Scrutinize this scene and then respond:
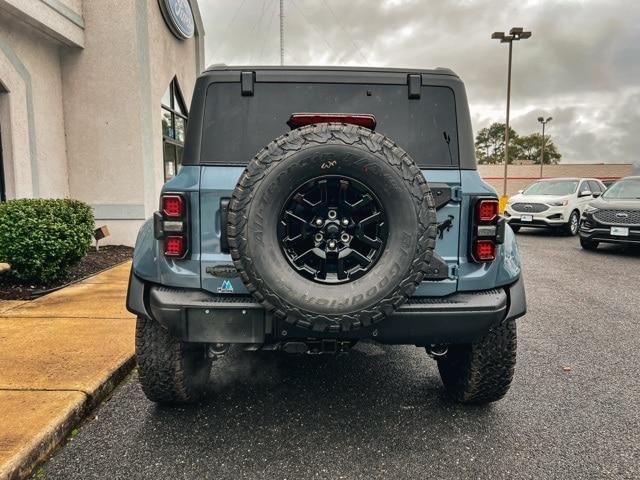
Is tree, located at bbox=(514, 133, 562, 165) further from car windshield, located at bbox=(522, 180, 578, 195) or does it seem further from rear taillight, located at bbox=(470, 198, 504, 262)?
rear taillight, located at bbox=(470, 198, 504, 262)

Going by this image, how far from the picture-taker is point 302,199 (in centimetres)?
213

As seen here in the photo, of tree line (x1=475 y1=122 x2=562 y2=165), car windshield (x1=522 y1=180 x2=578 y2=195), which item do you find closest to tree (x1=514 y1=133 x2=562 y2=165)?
tree line (x1=475 y1=122 x2=562 y2=165)

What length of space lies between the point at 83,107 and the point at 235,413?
7.35 metres

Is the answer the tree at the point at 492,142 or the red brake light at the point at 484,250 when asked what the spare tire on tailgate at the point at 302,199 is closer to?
the red brake light at the point at 484,250

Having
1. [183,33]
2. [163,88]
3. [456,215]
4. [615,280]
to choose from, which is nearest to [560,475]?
[456,215]

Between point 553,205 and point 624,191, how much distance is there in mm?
2825

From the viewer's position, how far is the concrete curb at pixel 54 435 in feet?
6.79

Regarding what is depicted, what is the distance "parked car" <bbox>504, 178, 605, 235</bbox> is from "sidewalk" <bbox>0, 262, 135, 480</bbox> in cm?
1142

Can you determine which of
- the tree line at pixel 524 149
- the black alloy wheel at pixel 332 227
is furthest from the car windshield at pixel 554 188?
the tree line at pixel 524 149

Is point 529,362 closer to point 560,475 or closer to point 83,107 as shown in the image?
point 560,475

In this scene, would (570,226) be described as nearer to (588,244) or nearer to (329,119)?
(588,244)

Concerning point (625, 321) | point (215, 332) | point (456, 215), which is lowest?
point (625, 321)

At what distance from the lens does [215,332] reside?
89.7 inches

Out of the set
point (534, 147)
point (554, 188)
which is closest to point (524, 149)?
point (534, 147)
